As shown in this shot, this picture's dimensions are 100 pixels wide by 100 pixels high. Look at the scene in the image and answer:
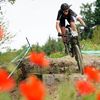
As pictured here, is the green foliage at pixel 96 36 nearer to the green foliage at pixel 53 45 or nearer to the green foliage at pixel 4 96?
the green foliage at pixel 53 45

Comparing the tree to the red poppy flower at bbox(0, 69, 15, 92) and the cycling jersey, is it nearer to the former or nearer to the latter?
the cycling jersey

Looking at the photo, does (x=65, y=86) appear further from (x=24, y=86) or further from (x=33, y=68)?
(x=33, y=68)

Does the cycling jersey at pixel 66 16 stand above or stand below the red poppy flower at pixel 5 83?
below

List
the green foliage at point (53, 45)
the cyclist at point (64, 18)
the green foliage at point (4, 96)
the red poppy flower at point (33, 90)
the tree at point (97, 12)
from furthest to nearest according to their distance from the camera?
the tree at point (97, 12) < the green foliage at point (53, 45) < the cyclist at point (64, 18) < the green foliage at point (4, 96) < the red poppy flower at point (33, 90)

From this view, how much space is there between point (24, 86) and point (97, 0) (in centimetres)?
7382

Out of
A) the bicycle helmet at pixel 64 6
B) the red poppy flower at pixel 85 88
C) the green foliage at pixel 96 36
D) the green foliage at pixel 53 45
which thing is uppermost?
the red poppy flower at pixel 85 88

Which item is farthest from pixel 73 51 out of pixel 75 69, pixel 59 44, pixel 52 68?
pixel 59 44

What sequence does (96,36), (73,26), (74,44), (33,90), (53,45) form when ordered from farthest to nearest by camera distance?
1. (53,45)
2. (96,36)
3. (74,44)
4. (73,26)
5. (33,90)

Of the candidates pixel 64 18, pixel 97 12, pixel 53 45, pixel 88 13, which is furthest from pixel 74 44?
pixel 88 13

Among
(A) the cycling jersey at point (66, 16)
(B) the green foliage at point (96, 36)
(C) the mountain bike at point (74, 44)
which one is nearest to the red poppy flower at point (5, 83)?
(A) the cycling jersey at point (66, 16)

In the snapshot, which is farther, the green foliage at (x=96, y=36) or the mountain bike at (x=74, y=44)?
the green foliage at (x=96, y=36)

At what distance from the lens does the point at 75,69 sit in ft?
48.9

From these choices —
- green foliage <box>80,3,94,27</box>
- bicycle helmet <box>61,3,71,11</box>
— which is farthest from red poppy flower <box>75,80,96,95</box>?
green foliage <box>80,3,94,27</box>

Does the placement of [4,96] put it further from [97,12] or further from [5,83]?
[97,12]
